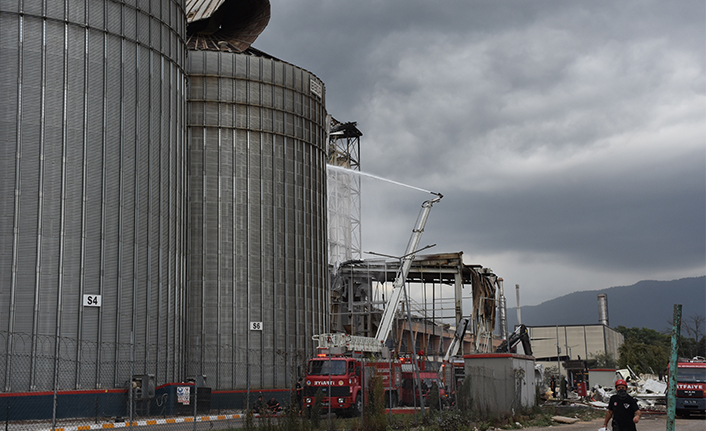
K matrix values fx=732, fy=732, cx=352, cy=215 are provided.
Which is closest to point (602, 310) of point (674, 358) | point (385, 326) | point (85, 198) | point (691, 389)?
point (385, 326)

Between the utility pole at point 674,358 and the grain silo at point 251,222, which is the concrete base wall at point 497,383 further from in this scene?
the utility pole at point 674,358

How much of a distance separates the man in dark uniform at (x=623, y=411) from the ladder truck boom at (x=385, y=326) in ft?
64.1

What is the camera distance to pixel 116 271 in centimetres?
3625

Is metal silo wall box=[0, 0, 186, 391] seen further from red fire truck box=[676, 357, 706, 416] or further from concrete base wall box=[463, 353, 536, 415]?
red fire truck box=[676, 357, 706, 416]

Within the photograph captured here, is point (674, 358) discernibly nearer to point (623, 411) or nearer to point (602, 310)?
point (623, 411)

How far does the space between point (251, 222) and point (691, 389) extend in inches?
1100

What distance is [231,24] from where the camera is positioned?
2539 inches

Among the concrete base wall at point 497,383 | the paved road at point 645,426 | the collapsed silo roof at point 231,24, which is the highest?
the collapsed silo roof at point 231,24

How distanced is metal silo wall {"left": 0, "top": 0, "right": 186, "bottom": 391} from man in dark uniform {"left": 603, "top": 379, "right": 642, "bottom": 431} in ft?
80.7

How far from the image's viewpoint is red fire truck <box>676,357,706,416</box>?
34.0 meters

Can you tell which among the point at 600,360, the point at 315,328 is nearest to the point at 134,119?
the point at 315,328

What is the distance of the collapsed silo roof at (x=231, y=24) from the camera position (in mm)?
58781

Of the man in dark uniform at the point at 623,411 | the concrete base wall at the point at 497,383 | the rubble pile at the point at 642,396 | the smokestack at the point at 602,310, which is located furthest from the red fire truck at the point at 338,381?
the smokestack at the point at 602,310

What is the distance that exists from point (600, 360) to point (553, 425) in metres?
119
